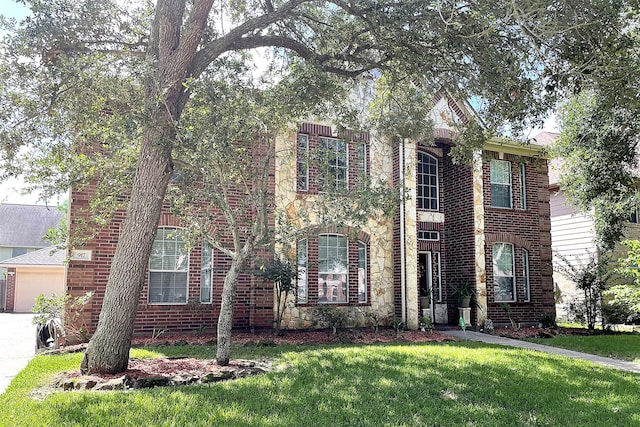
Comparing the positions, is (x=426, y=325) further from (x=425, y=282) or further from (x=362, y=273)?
(x=425, y=282)

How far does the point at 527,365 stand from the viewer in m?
8.05

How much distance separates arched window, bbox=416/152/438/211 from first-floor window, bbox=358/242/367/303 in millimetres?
2794

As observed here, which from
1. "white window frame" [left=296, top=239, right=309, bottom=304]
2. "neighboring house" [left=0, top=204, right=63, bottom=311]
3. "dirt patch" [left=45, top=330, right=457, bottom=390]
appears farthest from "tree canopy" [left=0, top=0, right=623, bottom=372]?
"neighboring house" [left=0, top=204, right=63, bottom=311]

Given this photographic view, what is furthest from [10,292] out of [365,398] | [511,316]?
[365,398]

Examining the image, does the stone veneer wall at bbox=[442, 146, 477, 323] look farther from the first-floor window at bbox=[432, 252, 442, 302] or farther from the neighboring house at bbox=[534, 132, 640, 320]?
the neighboring house at bbox=[534, 132, 640, 320]

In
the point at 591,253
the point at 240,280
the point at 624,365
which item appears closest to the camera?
the point at 624,365

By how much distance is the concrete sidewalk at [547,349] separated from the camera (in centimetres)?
875

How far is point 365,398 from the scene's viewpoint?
224 inches

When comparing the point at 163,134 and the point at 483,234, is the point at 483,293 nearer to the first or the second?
the point at 483,234

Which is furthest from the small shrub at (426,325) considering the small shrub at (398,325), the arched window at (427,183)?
the arched window at (427,183)

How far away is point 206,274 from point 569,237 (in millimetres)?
14935

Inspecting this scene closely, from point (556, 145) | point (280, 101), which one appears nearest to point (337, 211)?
point (280, 101)

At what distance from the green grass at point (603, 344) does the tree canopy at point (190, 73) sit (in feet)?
18.0

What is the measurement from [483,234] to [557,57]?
8102 millimetres
